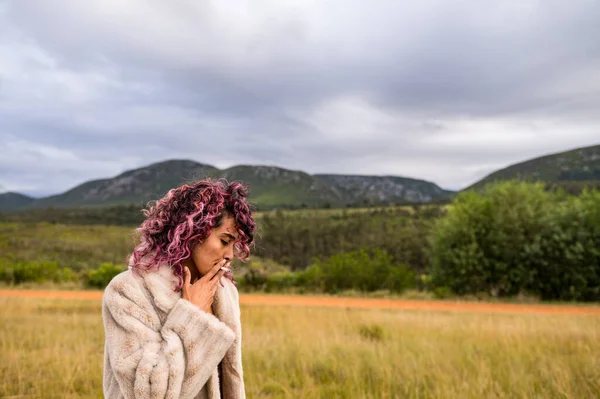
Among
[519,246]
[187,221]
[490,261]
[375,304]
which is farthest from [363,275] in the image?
[187,221]

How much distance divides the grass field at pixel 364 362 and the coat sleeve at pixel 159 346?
2.83 meters

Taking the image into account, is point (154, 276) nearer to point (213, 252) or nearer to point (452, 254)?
point (213, 252)

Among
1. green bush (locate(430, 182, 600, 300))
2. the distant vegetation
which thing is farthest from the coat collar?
green bush (locate(430, 182, 600, 300))

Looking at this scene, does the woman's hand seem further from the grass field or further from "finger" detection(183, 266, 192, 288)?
the grass field

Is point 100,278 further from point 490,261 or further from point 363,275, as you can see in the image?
→ point 490,261

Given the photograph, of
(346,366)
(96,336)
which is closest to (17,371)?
(96,336)

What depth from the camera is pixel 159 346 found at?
1.86 meters

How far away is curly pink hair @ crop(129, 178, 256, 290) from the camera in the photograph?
195 centimetres

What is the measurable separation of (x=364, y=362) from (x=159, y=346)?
4.43m

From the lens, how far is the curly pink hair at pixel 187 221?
6.38 ft

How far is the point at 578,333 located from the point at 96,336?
26.4ft

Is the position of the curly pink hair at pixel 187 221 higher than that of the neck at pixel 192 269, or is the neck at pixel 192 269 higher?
the curly pink hair at pixel 187 221

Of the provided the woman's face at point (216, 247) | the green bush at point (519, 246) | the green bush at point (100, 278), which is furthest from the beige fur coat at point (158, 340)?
the green bush at point (519, 246)

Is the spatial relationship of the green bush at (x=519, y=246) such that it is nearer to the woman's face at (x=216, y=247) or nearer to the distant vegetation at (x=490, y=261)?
the distant vegetation at (x=490, y=261)
